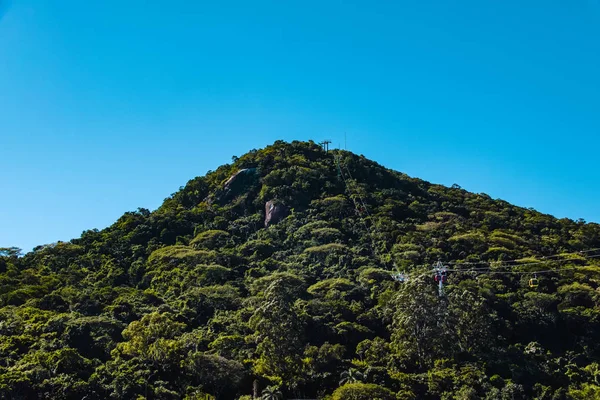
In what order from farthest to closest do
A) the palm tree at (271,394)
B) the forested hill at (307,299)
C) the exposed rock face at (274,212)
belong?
the exposed rock face at (274,212), the forested hill at (307,299), the palm tree at (271,394)

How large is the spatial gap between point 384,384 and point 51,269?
42486 millimetres

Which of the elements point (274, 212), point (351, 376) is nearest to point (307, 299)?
point (351, 376)

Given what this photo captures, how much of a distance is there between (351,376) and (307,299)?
1514 cm

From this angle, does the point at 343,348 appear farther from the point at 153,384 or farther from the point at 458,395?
the point at 153,384

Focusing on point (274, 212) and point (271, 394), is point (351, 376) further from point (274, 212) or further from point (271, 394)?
point (274, 212)

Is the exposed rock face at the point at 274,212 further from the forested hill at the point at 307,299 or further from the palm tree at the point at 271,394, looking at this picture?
the palm tree at the point at 271,394

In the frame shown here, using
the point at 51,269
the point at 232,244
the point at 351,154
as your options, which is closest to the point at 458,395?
the point at 232,244

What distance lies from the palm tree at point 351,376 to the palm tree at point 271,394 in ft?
14.1

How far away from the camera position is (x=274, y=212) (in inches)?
3137

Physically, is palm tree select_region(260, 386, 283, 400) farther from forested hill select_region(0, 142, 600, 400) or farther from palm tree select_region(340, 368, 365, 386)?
palm tree select_region(340, 368, 365, 386)

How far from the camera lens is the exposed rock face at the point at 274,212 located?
79.0 m

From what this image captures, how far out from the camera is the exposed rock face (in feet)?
259

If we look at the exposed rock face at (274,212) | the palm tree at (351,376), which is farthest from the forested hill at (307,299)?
the exposed rock face at (274,212)

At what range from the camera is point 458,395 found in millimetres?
38250
